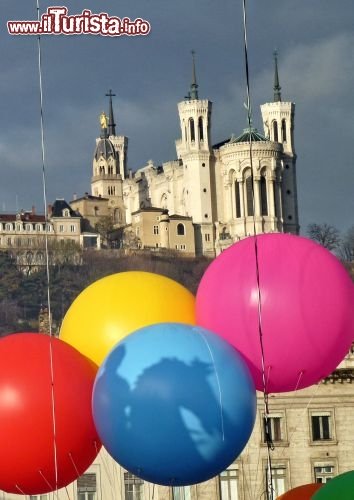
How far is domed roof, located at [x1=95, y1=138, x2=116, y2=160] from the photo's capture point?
609 feet

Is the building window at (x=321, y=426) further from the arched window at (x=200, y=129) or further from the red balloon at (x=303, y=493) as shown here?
the arched window at (x=200, y=129)

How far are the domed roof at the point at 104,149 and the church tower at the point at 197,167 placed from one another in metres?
19.6

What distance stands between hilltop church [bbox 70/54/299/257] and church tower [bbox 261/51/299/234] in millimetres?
102

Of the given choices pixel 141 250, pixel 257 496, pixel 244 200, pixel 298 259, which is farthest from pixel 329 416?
pixel 141 250

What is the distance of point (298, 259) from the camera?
19062 mm

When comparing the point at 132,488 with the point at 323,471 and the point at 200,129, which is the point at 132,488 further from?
the point at 200,129

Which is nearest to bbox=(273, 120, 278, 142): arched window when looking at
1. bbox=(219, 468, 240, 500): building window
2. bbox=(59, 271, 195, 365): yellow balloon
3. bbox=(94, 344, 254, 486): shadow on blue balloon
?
bbox=(219, 468, 240, 500): building window

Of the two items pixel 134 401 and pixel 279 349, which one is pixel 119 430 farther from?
pixel 279 349

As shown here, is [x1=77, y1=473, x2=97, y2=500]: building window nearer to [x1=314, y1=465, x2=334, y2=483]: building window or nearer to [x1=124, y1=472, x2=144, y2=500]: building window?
[x1=124, y1=472, x2=144, y2=500]: building window

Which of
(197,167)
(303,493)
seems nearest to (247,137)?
(197,167)

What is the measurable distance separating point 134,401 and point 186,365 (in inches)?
27.8

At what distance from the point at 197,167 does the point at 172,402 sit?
146 m

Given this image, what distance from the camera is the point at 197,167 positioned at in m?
163

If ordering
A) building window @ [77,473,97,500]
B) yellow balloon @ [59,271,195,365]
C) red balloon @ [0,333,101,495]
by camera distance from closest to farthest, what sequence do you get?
red balloon @ [0,333,101,495] < yellow balloon @ [59,271,195,365] < building window @ [77,473,97,500]
